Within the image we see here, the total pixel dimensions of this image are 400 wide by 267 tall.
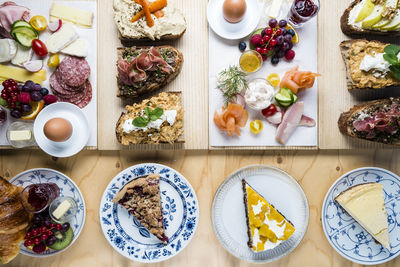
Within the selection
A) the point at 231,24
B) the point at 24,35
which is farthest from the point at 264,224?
the point at 24,35

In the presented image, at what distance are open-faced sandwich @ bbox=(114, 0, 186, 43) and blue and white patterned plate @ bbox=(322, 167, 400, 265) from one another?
1310mm

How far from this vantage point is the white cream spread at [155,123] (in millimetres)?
1771

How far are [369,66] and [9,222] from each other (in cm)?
204

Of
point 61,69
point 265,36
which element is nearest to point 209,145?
point 265,36

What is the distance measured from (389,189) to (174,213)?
1.25 m

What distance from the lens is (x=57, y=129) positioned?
1742mm

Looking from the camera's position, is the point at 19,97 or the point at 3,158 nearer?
the point at 19,97

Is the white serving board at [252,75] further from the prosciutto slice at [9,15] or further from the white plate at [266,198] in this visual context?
the prosciutto slice at [9,15]

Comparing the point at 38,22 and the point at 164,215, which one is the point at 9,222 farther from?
the point at 38,22

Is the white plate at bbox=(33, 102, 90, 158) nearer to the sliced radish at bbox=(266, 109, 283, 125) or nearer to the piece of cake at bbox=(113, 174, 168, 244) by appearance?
the piece of cake at bbox=(113, 174, 168, 244)

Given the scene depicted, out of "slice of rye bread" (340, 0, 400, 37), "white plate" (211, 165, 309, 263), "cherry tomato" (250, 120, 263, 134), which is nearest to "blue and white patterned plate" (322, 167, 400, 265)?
"white plate" (211, 165, 309, 263)

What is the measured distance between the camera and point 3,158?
198 centimetres

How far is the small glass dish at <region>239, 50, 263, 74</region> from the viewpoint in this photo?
1892 mm

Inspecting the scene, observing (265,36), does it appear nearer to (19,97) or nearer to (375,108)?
(375,108)
